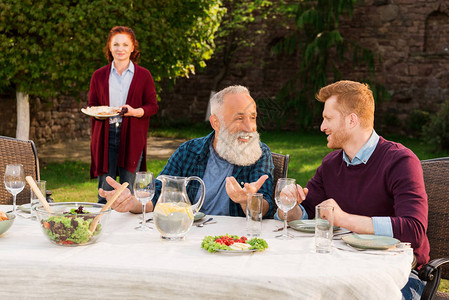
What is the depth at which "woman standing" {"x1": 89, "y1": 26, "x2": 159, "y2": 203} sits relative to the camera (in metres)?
5.33

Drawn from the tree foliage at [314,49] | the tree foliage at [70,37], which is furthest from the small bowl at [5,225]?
the tree foliage at [314,49]

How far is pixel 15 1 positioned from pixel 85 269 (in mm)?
6820

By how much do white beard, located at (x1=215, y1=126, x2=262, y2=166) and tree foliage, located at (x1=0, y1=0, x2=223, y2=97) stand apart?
5.29 meters

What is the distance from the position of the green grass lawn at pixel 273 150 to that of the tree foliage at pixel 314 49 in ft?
2.95

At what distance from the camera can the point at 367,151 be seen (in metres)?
2.68

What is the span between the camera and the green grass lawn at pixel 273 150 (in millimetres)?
7672

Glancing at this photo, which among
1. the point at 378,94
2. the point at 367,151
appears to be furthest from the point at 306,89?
the point at 367,151

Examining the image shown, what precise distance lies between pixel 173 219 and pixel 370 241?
749 millimetres

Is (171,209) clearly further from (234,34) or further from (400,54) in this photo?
(234,34)

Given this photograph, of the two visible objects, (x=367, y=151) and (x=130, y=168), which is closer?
(x=367, y=151)

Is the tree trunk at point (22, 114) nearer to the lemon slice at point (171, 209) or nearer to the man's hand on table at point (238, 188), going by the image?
the man's hand on table at point (238, 188)

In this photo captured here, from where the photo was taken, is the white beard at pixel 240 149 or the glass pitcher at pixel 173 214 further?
the white beard at pixel 240 149

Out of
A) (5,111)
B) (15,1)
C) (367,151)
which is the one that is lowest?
(5,111)

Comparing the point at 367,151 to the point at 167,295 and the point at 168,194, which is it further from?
the point at 167,295
